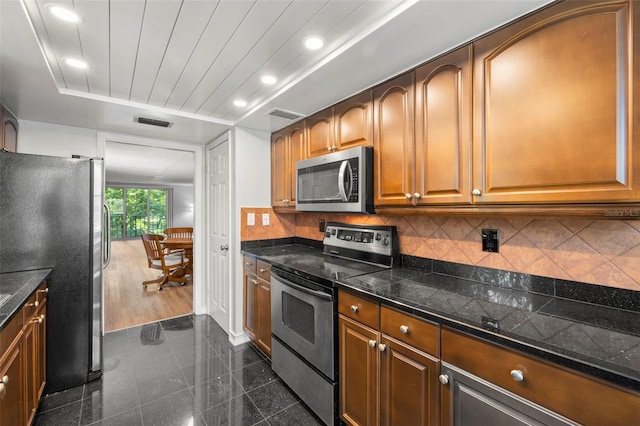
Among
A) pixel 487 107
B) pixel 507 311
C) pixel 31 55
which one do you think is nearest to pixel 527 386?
pixel 507 311

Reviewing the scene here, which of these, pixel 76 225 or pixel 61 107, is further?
pixel 61 107

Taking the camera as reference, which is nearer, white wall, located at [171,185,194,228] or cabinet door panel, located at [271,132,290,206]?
cabinet door panel, located at [271,132,290,206]

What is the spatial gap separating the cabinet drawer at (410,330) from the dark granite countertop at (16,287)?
5.35ft

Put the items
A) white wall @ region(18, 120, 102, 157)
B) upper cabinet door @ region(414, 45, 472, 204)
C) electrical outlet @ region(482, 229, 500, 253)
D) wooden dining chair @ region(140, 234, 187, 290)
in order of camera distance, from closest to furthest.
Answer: upper cabinet door @ region(414, 45, 472, 204) < electrical outlet @ region(482, 229, 500, 253) < white wall @ region(18, 120, 102, 157) < wooden dining chair @ region(140, 234, 187, 290)

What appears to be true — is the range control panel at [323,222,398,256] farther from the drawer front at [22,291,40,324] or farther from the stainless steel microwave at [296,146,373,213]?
the drawer front at [22,291,40,324]

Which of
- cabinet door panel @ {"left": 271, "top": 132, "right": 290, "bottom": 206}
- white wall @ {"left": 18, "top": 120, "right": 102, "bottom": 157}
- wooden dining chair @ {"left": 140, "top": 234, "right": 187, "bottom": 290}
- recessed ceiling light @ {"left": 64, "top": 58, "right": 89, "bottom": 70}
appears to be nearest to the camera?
recessed ceiling light @ {"left": 64, "top": 58, "right": 89, "bottom": 70}

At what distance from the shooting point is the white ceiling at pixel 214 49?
1227 mm

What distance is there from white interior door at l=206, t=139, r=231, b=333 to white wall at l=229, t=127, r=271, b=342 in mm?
165

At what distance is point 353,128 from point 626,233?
59.6 inches

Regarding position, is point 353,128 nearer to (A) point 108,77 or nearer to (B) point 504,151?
(B) point 504,151

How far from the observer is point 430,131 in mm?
1548

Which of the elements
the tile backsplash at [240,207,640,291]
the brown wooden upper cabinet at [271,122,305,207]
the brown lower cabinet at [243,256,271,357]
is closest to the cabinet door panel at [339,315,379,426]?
the tile backsplash at [240,207,640,291]

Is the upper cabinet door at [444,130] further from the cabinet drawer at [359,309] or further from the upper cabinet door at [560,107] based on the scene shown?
the cabinet drawer at [359,309]

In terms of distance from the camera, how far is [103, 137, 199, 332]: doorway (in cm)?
355
